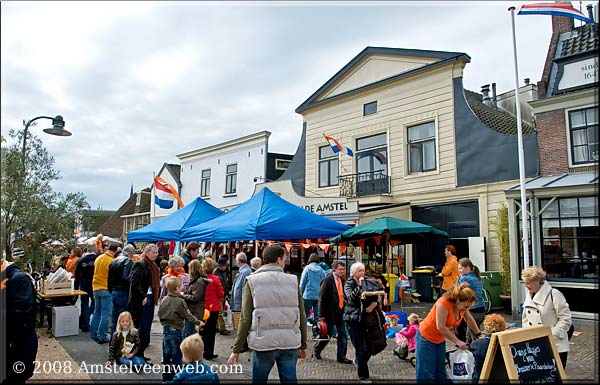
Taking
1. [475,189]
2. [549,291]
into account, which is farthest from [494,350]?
[475,189]

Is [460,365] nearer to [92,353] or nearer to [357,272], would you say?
[357,272]

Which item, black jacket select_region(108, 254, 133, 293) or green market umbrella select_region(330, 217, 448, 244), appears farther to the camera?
green market umbrella select_region(330, 217, 448, 244)

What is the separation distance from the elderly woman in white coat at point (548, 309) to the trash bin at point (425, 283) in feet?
27.0

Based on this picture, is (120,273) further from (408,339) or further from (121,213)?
(121,213)

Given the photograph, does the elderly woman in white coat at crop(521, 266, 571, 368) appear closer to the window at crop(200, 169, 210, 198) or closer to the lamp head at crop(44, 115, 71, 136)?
the lamp head at crop(44, 115, 71, 136)

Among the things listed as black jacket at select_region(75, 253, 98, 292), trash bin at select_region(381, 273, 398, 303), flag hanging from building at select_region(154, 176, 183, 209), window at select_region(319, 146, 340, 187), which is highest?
window at select_region(319, 146, 340, 187)

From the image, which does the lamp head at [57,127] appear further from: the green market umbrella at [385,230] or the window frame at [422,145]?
the window frame at [422,145]

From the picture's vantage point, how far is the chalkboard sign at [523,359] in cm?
446

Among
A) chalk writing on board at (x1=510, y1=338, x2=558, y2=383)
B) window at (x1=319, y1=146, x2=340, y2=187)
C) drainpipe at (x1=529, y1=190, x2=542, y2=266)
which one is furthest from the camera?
window at (x1=319, y1=146, x2=340, y2=187)

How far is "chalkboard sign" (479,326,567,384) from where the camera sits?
14.6 feet

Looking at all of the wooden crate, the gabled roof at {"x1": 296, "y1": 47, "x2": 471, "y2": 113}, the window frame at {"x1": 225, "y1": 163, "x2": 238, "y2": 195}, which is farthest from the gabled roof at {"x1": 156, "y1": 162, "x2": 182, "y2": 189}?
the wooden crate

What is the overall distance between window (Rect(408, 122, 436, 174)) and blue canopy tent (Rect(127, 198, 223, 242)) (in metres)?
6.86

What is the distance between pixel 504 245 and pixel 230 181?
1500 centimetres

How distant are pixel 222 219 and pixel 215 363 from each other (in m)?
4.90
